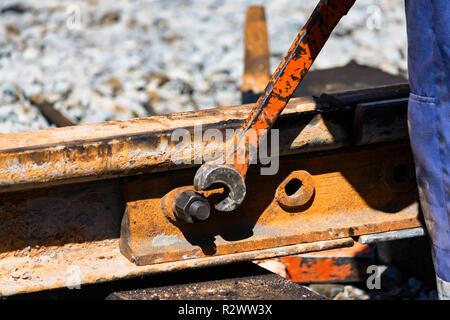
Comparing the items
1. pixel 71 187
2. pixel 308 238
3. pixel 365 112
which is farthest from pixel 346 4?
pixel 71 187

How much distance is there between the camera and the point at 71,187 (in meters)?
1.73

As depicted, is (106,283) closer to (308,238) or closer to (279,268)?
(308,238)

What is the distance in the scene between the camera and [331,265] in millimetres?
2838

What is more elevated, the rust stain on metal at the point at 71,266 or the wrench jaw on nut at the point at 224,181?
the wrench jaw on nut at the point at 224,181

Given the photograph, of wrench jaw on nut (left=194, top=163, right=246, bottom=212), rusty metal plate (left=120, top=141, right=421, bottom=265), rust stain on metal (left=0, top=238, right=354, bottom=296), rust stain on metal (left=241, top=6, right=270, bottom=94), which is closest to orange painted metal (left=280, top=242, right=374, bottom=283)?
rusty metal plate (left=120, top=141, right=421, bottom=265)

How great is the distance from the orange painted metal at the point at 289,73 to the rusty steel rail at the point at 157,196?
0.09 m

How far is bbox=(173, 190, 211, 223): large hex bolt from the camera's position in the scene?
64.9 inches

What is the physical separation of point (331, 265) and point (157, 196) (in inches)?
51.4

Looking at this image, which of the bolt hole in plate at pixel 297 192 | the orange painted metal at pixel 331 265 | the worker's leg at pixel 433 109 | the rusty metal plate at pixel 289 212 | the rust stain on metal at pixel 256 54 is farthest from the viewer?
the rust stain on metal at pixel 256 54

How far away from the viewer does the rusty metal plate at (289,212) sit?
1756 millimetres

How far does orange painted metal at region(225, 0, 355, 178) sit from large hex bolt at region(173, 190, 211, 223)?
4.7 inches
